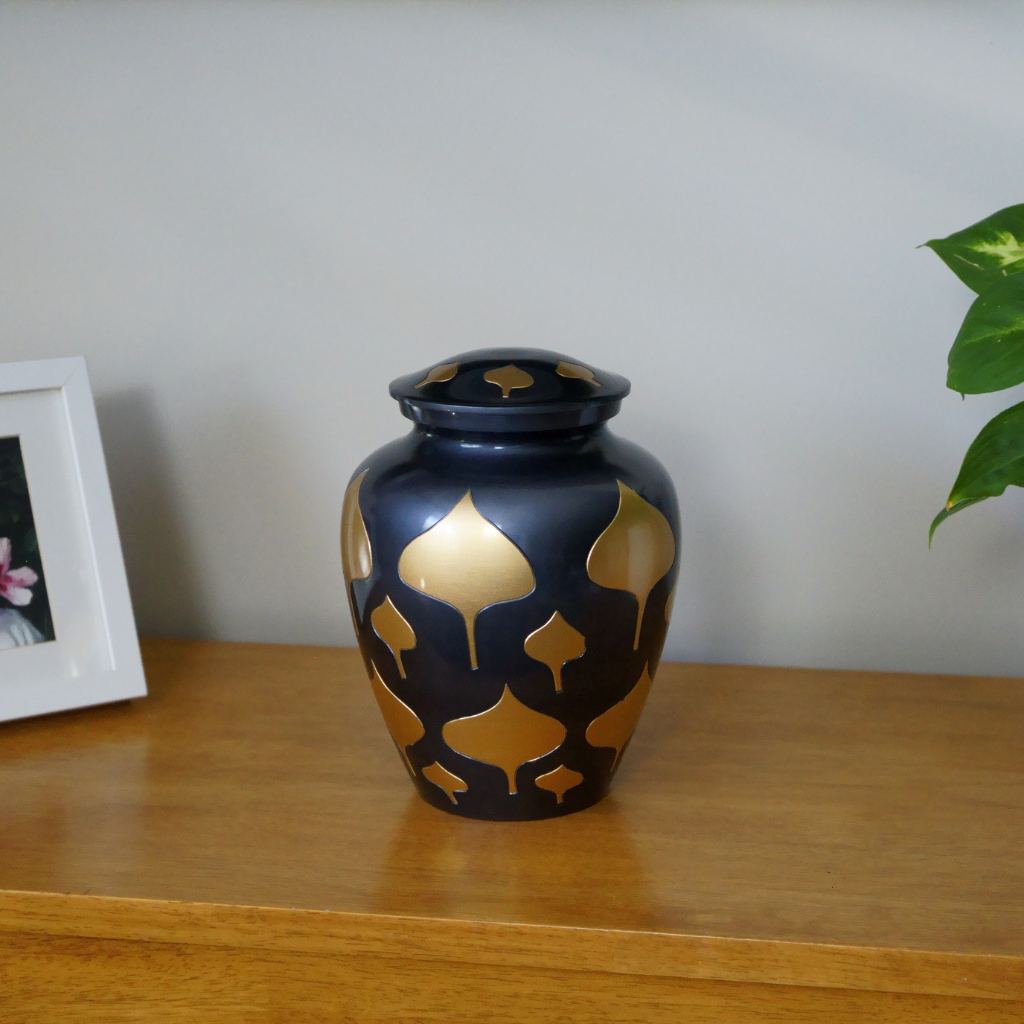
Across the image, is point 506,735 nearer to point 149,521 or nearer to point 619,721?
point 619,721

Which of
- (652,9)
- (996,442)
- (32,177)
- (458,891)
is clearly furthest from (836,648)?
(32,177)

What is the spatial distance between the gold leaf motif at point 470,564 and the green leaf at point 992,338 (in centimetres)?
29

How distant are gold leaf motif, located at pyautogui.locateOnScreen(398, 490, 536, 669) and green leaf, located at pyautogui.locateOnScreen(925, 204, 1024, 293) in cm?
36

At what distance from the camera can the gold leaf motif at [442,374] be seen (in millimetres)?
631

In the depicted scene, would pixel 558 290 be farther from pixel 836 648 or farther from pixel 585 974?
pixel 585 974

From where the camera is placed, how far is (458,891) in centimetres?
59

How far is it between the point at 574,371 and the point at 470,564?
0.15 metres

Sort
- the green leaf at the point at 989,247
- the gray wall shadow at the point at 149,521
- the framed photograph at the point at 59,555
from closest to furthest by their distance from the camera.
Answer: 1. the green leaf at the point at 989,247
2. the framed photograph at the point at 59,555
3. the gray wall shadow at the point at 149,521

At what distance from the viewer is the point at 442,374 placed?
633mm

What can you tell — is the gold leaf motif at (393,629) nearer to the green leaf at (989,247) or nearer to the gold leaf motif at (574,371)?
the gold leaf motif at (574,371)

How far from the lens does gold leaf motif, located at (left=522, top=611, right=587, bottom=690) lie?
0.60m

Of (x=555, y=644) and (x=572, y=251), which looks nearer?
(x=555, y=644)

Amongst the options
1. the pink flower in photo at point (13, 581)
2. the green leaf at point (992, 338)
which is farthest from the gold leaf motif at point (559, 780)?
the pink flower in photo at point (13, 581)

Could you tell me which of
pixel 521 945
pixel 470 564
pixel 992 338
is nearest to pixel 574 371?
pixel 470 564
